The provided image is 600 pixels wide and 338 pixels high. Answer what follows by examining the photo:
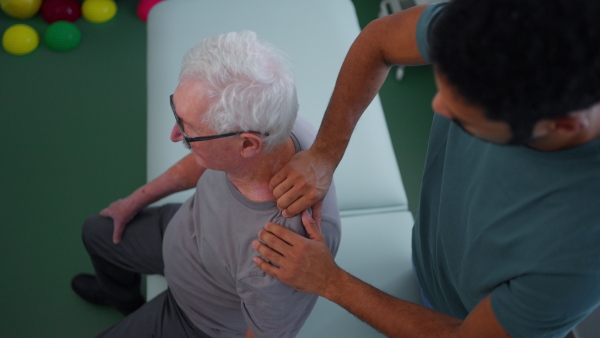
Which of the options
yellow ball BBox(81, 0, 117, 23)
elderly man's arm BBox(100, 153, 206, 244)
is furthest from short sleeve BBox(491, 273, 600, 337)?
yellow ball BBox(81, 0, 117, 23)

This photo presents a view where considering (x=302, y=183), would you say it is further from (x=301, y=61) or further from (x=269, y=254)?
(x=301, y=61)

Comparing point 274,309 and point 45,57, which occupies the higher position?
point 45,57

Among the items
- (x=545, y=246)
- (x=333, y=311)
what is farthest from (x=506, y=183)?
(x=333, y=311)

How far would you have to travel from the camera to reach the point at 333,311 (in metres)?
1.53

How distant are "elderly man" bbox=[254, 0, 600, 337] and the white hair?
0.59ft

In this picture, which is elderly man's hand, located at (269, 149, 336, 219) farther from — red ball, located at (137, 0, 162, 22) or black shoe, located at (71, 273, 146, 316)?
red ball, located at (137, 0, 162, 22)

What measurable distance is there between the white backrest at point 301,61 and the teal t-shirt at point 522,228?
2.12ft

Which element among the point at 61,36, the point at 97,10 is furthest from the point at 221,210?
the point at 97,10

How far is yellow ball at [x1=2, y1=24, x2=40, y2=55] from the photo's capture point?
2771 mm

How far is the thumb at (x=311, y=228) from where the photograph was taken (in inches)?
46.5

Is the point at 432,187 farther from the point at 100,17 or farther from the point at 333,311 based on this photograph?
the point at 100,17

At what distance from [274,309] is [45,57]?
2.32 m

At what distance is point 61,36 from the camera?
280 centimetres

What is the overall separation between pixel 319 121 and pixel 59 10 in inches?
73.8
